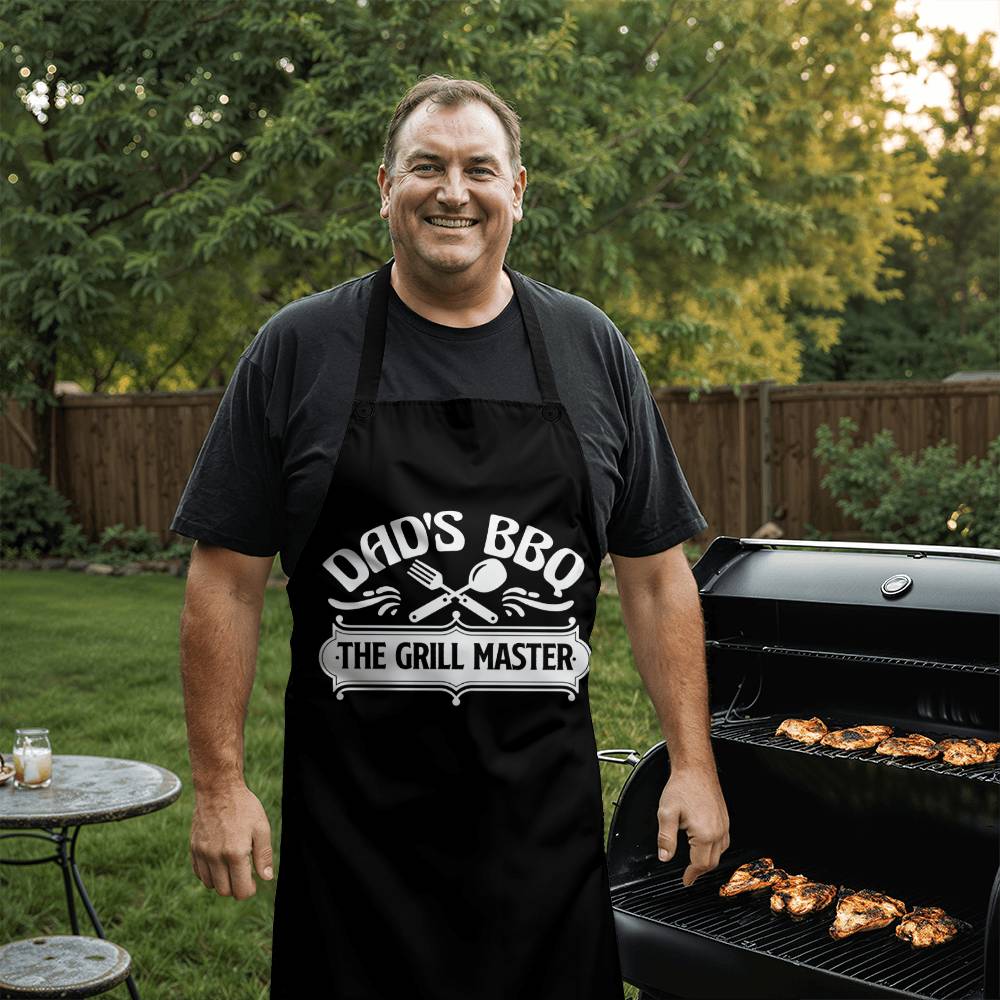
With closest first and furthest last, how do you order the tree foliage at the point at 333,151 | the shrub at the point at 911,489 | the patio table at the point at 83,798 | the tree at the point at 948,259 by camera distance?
the patio table at the point at 83,798
the tree foliage at the point at 333,151
the shrub at the point at 911,489
the tree at the point at 948,259

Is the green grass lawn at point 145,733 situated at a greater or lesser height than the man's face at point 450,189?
lesser

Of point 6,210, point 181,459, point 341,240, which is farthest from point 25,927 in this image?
point 181,459

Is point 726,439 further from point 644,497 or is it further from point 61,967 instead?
point 644,497

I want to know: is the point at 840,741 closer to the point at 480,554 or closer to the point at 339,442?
the point at 480,554

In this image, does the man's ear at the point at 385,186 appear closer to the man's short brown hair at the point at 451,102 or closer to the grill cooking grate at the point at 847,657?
the man's short brown hair at the point at 451,102

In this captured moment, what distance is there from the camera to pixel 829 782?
119 inches

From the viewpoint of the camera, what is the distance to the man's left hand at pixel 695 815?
2.48 metres

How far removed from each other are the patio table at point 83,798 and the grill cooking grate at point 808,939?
1.42 m

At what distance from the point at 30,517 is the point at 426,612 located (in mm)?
12046

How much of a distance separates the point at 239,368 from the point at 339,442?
0.79 feet

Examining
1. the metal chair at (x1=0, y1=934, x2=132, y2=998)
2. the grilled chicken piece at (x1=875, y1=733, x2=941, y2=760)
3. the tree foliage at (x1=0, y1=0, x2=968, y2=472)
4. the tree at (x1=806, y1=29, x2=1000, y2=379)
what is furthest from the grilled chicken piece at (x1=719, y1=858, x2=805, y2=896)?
the tree at (x1=806, y1=29, x2=1000, y2=379)

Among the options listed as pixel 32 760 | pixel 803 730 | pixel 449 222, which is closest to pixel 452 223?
pixel 449 222

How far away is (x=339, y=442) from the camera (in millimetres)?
2205

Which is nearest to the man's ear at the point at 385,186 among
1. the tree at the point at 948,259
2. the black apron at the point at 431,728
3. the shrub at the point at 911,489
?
the black apron at the point at 431,728
